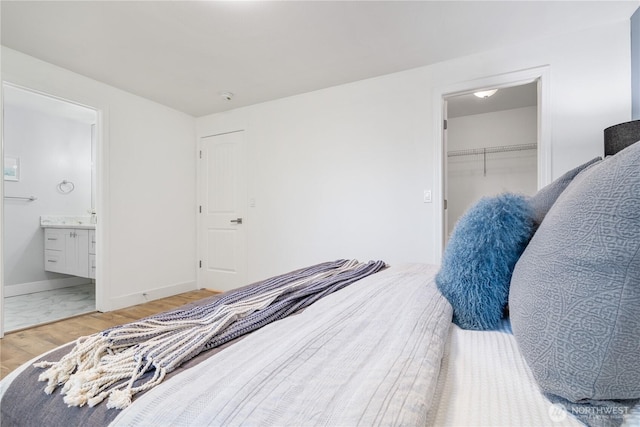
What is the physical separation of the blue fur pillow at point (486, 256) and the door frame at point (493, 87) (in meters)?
1.45

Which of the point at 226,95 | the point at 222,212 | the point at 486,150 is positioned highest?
the point at 226,95

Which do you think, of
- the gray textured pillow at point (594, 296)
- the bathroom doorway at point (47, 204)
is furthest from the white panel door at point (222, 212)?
the gray textured pillow at point (594, 296)

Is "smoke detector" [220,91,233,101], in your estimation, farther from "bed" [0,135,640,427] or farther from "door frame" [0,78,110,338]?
"bed" [0,135,640,427]

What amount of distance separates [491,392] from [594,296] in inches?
10.2

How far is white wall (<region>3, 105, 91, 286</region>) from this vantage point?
3.83 metres

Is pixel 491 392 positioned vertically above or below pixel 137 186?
below

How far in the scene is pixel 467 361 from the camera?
675 mm

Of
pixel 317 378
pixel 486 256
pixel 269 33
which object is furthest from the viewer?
pixel 269 33

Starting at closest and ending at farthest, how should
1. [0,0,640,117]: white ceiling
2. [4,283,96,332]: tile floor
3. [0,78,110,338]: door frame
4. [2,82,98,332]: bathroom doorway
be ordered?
[0,0,640,117]: white ceiling, [4,283,96,332]: tile floor, [0,78,110,338]: door frame, [2,82,98,332]: bathroom doorway

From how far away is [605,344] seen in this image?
0.43m

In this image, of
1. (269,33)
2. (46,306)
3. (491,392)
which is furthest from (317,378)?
(46,306)

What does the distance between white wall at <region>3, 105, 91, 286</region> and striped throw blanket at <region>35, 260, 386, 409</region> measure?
179 inches

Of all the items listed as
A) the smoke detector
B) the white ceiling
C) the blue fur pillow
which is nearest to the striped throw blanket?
the blue fur pillow

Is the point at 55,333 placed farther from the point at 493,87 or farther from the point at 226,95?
the point at 493,87
